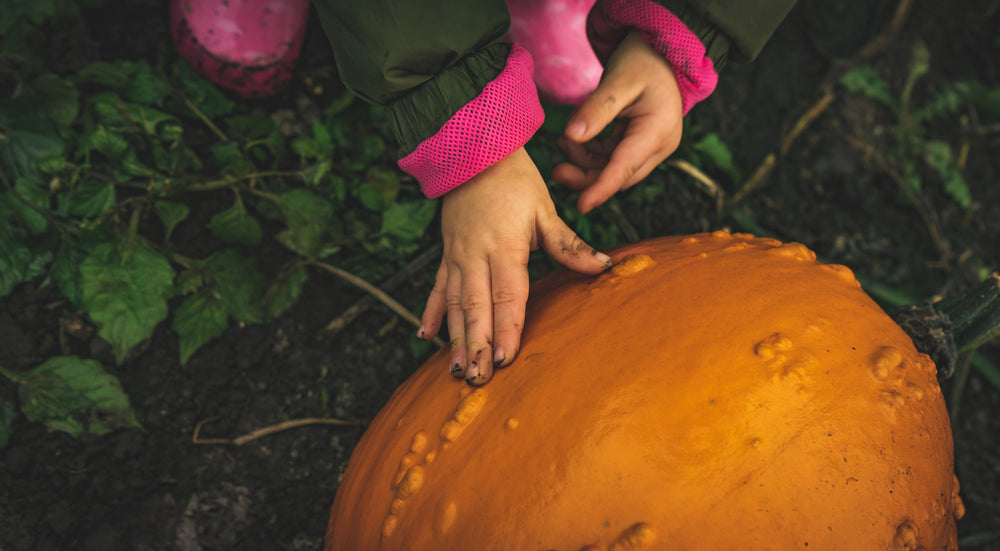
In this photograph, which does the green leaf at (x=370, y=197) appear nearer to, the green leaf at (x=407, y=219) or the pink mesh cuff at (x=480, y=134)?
A: the green leaf at (x=407, y=219)

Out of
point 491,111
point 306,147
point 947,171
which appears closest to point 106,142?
point 306,147

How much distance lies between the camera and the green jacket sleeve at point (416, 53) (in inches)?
37.3

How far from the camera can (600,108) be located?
1064mm

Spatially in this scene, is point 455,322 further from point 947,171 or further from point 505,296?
point 947,171

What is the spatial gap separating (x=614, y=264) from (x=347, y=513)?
64cm

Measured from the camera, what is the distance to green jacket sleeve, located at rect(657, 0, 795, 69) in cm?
112

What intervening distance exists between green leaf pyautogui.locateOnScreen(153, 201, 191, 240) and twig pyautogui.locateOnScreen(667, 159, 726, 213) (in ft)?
4.47

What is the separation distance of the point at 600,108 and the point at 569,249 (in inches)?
11.8

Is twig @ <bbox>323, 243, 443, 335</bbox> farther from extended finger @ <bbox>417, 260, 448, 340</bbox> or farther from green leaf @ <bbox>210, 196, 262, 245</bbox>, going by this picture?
extended finger @ <bbox>417, 260, 448, 340</bbox>

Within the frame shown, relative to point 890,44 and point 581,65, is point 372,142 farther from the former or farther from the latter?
point 890,44

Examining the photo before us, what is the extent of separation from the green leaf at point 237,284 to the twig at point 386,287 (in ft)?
0.58

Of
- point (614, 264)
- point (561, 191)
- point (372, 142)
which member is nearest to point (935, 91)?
point (561, 191)

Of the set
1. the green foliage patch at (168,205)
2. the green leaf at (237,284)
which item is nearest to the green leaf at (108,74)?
the green foliage patch at (168,205)

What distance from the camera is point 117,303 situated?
3.86 feet
